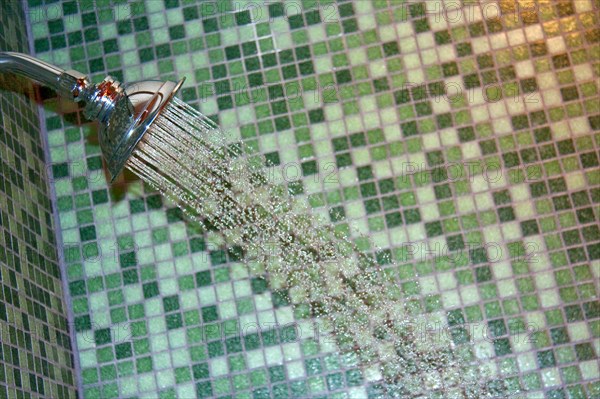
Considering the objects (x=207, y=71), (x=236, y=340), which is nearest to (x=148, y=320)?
(x=236, y=340)

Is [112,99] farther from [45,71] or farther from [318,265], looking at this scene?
[318,265]

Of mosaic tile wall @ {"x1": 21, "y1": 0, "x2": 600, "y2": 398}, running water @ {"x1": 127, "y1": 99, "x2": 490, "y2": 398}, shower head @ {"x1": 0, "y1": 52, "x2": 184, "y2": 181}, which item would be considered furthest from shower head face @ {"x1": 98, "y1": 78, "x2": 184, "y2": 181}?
mosaic tile wall @ {"x1": 21, "y1": 0, "x2": 600, "y2": 398}

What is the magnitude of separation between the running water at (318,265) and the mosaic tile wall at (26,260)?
0.58ft

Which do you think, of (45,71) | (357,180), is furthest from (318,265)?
(45,71)

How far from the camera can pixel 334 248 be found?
135cm

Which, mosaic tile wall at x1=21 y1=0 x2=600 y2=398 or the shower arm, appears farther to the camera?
mosaic tile wall at x1=21 y1=0 x2=600 y2=398

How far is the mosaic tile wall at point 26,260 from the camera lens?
1.14 metres

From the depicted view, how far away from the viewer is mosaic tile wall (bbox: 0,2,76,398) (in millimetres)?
1145

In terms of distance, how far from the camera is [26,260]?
125 centimetres

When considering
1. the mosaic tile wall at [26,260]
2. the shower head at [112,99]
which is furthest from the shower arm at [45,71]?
the mosaic tile wall at [26,260]

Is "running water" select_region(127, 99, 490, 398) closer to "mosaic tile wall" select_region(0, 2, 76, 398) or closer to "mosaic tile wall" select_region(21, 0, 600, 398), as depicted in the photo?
"mosaic tile wall" select_region(21, 0, 600, 398)

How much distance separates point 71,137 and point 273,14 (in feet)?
1.35

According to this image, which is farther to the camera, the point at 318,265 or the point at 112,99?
the point at 318,265

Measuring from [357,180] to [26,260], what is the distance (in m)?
0.54
